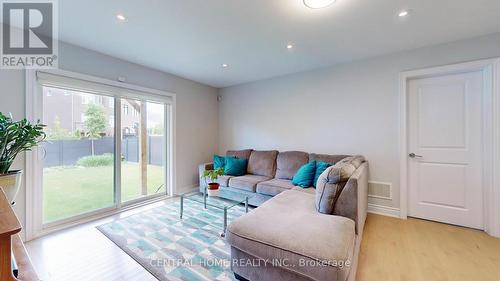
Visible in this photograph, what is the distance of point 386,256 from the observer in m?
1.93

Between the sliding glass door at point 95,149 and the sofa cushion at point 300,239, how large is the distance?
245cm

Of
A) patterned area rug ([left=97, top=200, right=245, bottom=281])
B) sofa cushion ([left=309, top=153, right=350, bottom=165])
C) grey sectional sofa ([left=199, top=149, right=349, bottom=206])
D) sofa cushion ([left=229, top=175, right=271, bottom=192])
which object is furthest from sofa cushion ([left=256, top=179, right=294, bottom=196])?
sofa cushion ([left=309, top=153, right=350, bottom=165])

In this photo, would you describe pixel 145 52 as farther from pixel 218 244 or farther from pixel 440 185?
pixel 440 185

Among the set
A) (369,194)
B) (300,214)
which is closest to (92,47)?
(300,214)

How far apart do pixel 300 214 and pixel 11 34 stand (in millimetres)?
3552

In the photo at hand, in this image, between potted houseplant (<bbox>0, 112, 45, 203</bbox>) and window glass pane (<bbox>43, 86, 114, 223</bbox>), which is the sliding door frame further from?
potted houseplant (<bbox>0, 112, 45, 203</bbox>)

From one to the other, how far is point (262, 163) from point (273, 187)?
0.81 m

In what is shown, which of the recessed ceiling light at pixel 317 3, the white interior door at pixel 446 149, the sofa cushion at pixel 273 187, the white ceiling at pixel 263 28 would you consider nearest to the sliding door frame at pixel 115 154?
the white ceiling at pixel 263 28

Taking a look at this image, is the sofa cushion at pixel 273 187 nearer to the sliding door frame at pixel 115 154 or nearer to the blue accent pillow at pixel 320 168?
the blue accent pillow at pixel 320 168

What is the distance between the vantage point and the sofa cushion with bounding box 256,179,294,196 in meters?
2.90

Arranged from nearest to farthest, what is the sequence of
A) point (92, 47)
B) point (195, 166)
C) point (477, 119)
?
point (477, 119) < point (92, 47) < point (195, 166)

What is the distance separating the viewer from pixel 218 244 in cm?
213

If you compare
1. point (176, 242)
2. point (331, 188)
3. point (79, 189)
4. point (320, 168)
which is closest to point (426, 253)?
point (331, 188)

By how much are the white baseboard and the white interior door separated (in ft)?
0.65
